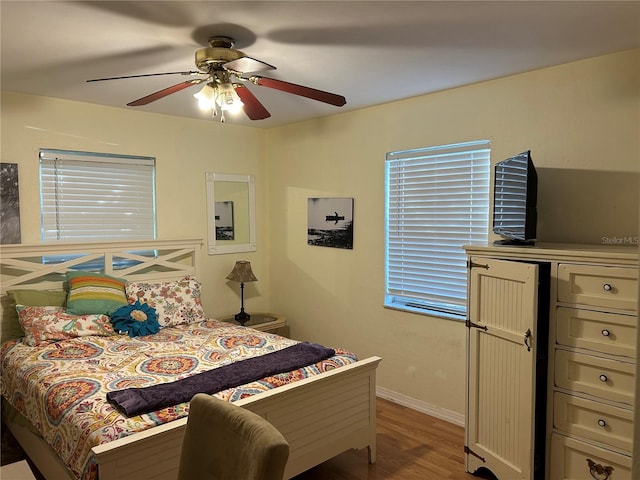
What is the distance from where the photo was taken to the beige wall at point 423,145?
269cm

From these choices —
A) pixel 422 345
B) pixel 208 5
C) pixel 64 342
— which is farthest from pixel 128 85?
pixel 422 345

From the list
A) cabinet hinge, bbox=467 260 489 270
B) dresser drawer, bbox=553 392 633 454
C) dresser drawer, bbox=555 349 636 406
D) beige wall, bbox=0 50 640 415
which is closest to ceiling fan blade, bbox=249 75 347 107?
cabinet hinge, bbox=467 260 489 270

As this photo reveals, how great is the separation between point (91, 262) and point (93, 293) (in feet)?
1.37

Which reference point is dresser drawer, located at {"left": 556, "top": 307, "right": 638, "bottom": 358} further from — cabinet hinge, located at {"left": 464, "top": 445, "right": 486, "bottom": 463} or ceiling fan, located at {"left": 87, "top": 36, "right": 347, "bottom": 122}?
ceiling fan, located at {"left": 87, "top": 36, "right": 347, "bottom": 122}

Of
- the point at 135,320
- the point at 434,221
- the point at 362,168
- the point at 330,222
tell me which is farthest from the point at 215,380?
the point at 362,168

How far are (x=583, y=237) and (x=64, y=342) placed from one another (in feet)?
11.2

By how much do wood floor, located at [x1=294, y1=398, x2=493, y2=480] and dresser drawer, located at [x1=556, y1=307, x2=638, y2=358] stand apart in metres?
1.07

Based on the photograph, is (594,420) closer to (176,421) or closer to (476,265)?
(476,265)

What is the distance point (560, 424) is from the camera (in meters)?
2.41

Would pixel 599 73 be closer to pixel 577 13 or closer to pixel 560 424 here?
pixel 577 13

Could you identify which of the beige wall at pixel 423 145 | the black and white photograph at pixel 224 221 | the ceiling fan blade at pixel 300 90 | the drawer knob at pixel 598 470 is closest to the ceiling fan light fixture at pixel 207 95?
the ceiling fan blade at pixel 300 90

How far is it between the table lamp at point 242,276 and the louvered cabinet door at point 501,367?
238 centimetres

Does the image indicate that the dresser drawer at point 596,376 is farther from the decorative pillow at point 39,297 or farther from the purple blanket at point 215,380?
the decorative pillow at point 39,297

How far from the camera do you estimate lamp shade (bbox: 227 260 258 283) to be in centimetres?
454
